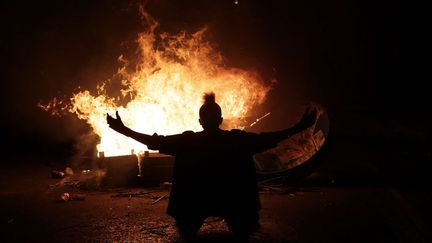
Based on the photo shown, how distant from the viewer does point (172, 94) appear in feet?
32.6

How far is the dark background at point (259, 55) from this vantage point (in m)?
13.0

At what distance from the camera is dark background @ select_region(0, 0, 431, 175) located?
511 inches

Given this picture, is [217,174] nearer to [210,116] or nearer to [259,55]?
[210,116]

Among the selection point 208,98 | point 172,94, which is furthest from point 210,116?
point 172,94

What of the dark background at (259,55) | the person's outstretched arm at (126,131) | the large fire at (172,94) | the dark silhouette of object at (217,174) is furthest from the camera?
the dark background at (259,55)

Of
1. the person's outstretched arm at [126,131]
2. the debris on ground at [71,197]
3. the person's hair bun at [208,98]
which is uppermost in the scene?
the person's hair bun at [208,98]

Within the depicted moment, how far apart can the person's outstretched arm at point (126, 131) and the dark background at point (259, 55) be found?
796 centimetres

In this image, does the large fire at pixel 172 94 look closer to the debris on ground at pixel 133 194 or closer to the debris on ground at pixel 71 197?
the debris on ground at pixel 133 194

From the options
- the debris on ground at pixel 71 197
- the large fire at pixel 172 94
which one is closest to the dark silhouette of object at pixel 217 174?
the debris on ground at pixel 71 197

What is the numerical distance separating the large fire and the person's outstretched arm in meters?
4.55

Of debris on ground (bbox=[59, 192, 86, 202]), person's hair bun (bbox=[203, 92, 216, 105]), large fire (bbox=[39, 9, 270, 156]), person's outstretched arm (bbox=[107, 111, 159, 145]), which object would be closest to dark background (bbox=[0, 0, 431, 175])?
large fire (bbox=[39, 9, 270, 156])

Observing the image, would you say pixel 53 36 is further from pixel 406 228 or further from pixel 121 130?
pixel 406 228

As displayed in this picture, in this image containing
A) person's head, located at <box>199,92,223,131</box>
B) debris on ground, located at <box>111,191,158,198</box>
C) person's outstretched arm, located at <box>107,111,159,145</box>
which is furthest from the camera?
debris on ground, located at <box>111,191,158,198</box>

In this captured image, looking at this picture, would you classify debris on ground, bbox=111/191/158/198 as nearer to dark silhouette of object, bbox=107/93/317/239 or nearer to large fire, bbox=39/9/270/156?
large fire, bbox=39/9/270/156
